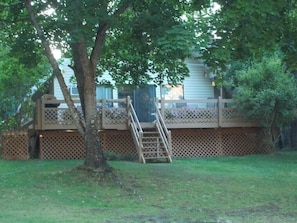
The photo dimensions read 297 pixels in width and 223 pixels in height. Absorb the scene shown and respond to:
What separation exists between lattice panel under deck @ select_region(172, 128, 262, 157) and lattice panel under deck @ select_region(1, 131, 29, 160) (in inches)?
254

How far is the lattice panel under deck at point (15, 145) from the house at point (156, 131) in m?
0.75

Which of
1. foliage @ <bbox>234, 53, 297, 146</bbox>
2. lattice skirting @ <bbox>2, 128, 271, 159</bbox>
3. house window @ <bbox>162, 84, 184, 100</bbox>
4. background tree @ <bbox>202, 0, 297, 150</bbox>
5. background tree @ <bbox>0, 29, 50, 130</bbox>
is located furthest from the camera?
house window @ <bbox>162, 84, 184, 100</bbox>

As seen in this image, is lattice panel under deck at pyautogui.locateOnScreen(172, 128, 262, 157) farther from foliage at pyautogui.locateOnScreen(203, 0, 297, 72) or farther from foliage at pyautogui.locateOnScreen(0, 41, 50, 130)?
foliage at pyautogui.locateOnScreen(203, 0, 297, 72)

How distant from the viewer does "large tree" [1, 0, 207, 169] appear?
10.8m

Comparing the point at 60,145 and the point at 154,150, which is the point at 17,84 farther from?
the point at 154,150

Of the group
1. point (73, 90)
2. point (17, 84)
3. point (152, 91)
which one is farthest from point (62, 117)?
point (152, 91)

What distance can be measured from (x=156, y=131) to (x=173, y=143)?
5.55 ft

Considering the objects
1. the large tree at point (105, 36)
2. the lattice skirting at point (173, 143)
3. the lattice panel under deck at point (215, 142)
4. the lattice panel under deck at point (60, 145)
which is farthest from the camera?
the lattice panel under deck at point (215, 142)

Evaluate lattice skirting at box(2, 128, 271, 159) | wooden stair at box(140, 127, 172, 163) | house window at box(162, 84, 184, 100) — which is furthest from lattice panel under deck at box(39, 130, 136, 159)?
house window at box(162, 84, 184, 100)

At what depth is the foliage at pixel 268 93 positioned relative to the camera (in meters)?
19.5

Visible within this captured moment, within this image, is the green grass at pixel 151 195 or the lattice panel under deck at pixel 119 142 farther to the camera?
the lattice panel under deck at pixel 119 142

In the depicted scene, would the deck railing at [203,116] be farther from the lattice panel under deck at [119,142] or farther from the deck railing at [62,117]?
the deck railing at [62,117]

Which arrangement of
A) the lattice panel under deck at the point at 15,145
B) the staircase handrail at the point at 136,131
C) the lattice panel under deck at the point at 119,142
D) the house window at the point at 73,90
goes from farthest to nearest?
the house window at the point at 73,90 → the lattice panel under deck at the point at 119,142 → the lattice panel under deck at the point at 15,145 → the staircase handrail at the point at 136,131

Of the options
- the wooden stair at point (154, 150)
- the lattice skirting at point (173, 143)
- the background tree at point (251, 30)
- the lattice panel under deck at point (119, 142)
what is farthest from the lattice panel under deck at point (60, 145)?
the background tree at point (251, 30)
